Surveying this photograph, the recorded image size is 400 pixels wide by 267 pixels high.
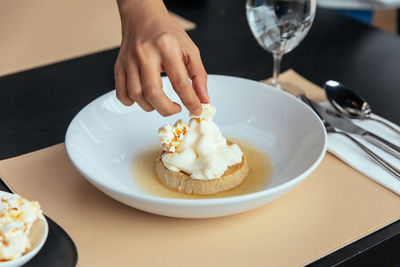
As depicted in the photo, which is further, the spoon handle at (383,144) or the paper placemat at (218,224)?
the spoon handle at (383,144)

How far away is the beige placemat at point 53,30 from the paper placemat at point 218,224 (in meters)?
0.47

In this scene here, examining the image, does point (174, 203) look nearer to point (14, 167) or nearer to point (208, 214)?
point (208, 214)

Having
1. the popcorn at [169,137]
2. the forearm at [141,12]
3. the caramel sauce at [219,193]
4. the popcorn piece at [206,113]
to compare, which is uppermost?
the forearm at [141,12]

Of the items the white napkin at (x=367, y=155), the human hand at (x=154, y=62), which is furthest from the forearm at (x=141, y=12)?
the white napkin at (x=367, y=155)

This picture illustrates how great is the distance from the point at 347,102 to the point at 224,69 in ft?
1.06

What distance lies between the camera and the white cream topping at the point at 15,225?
575 mm

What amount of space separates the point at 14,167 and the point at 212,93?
15.8 inches

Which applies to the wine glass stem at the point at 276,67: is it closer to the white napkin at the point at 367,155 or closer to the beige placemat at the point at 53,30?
the white napkin at the point at 367,155

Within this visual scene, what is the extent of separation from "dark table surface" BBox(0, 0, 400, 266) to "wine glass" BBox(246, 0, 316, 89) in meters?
0.16

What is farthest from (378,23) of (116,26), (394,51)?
(116,26)

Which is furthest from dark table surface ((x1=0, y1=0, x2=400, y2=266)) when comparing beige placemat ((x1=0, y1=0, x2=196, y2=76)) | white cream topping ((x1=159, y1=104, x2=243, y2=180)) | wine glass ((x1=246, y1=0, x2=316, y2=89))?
white cream topping ((x1=159, y1=104, x2=243, y2=180))

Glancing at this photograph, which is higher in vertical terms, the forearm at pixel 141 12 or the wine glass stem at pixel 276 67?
the forearm at pixel 141 12

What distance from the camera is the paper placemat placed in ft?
2.18

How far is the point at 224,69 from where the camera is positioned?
4.00ft
